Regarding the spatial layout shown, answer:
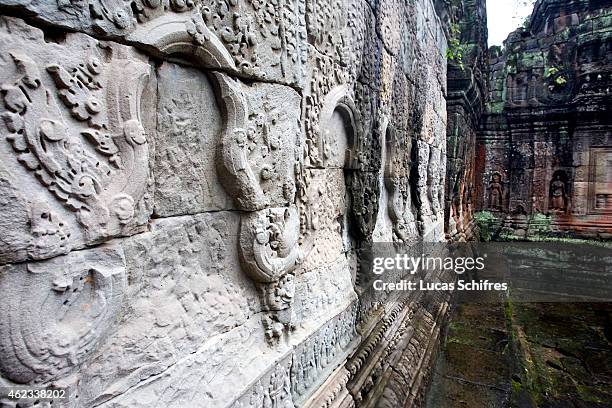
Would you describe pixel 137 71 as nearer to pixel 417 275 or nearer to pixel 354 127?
pixel 354 127

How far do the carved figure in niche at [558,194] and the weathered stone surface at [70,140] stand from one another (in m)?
10.8

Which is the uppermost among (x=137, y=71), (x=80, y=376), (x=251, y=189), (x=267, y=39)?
(x=267, y=39)

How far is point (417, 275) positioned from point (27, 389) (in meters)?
3.61

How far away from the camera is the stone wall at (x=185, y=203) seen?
78 centimetres

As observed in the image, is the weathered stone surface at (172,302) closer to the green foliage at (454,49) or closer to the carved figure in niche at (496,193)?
the green foliage at (454,49)

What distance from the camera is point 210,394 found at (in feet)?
3.99

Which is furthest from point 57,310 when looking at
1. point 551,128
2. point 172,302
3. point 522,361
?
point 551,128

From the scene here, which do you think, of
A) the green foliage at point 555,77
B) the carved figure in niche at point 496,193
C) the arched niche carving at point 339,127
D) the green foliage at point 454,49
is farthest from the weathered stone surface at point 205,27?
the green foliage at point 555,77

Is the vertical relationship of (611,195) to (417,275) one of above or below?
above

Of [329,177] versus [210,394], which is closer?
[210,394]

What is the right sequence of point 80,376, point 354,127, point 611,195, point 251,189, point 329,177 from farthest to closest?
1. point 611,195
2. point 354,127
3. point 329,177
4. point 251,189
5. point 80,376

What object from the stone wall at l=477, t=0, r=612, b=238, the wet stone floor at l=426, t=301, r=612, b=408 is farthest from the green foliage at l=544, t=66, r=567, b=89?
the wet stone floor at l=426, t=301, r=612, b=408

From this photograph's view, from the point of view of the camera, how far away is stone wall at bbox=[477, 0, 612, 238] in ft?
28.8

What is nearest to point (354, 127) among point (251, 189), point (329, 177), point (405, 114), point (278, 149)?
point (329, 177)
